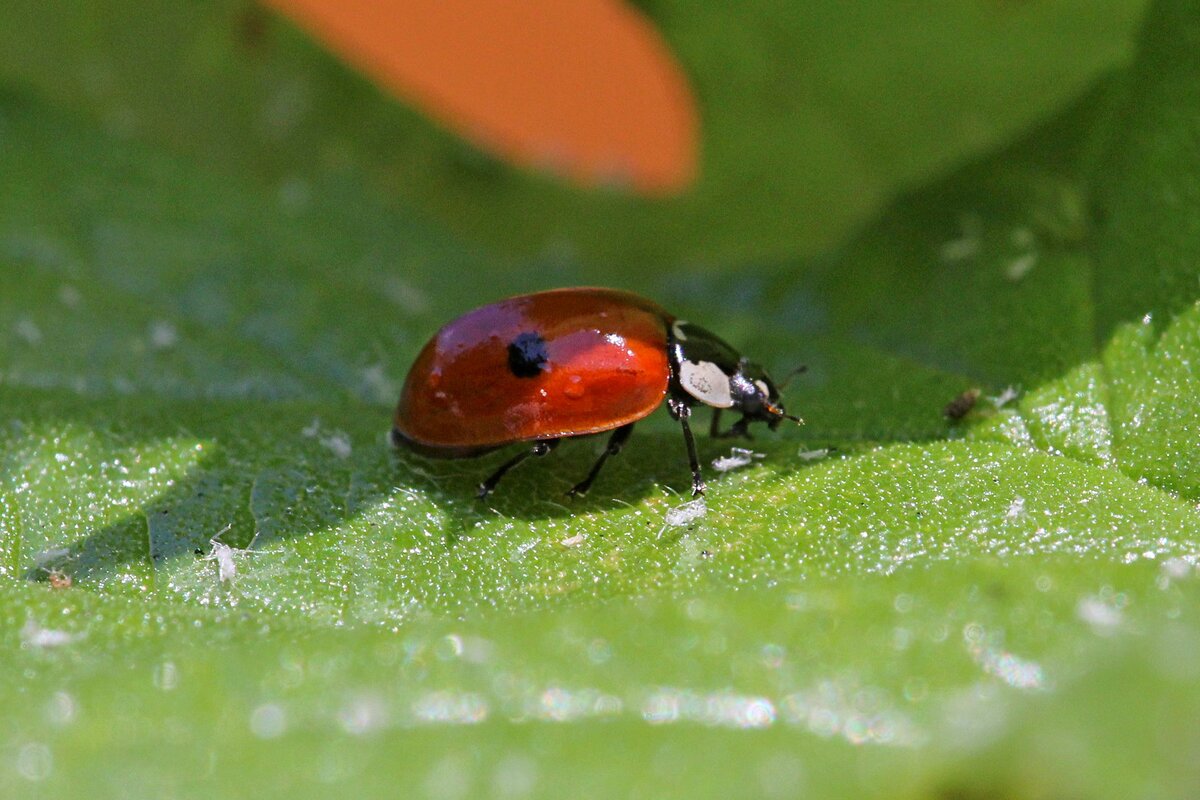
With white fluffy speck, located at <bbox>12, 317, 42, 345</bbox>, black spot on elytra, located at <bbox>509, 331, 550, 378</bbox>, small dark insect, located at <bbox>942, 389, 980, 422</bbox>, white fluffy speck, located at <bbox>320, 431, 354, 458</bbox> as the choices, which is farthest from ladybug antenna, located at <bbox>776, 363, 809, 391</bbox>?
white fluffy speck, located at <bbox>12, 317, 42, 345</bbox>

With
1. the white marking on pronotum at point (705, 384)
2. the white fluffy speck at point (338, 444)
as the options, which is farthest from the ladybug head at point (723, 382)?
the white fluffy speck at point (338, 444)

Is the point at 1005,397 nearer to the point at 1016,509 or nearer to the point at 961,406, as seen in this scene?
the point at 961,406

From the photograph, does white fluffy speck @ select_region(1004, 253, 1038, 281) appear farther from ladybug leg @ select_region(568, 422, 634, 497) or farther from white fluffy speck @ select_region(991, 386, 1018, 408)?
ladybug leg @ select_region(568, 422, 634, 497)

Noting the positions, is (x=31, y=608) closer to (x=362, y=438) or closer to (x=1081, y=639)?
(x=362, y=438)

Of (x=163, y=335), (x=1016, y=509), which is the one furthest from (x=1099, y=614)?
(x=163, y=335)

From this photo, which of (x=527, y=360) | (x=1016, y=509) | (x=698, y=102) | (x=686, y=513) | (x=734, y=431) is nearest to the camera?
(x=1016, y=509)

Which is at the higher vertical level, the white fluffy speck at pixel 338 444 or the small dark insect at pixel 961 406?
the small dark insect at pixel 961 406

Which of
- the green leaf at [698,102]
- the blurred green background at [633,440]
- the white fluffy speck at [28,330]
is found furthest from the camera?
the green leaf at [698,102]

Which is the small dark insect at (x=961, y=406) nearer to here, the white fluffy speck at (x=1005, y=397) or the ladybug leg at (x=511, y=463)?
the white fluffy speck at (x=1005, y=397)
